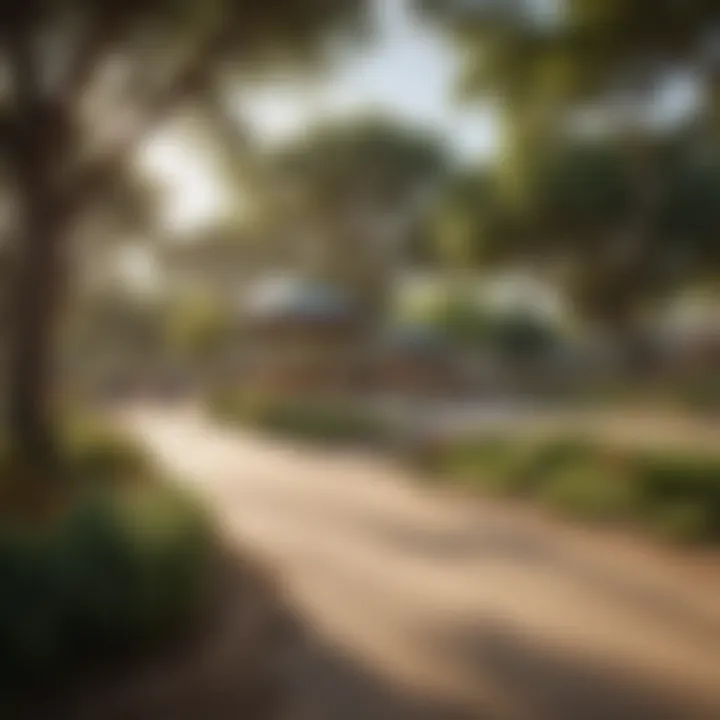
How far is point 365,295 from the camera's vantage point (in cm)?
157

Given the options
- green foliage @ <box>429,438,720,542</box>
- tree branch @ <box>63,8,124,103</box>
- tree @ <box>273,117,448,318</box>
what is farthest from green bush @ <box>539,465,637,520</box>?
tree branch @ <box>63,8,124,103</box>

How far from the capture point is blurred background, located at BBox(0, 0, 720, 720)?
4.94ft

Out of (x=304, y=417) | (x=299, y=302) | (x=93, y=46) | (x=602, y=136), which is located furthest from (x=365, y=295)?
(x=93, y=46)

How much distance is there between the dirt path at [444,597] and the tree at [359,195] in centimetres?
36

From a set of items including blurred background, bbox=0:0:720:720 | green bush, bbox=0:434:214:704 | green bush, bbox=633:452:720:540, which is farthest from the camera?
green bush, bbox=633:452:720:540

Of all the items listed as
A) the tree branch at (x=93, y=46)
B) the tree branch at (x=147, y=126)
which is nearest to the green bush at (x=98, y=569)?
the tree branch at (x=147, y=126)

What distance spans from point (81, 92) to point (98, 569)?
853 millimetres

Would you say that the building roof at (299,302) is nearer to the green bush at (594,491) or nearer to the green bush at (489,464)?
the green bush at (489,464)

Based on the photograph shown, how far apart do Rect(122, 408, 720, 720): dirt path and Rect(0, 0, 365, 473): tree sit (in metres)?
0.23

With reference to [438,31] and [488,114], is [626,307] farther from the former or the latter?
[438,31]

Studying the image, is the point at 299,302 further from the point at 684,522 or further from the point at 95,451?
the point at 684,522

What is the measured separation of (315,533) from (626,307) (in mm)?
727

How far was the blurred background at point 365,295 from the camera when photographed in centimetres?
150

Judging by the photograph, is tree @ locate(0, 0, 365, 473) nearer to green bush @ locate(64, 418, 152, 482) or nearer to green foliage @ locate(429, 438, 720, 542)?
green bush @ locate(64, 418, 152, 482)
